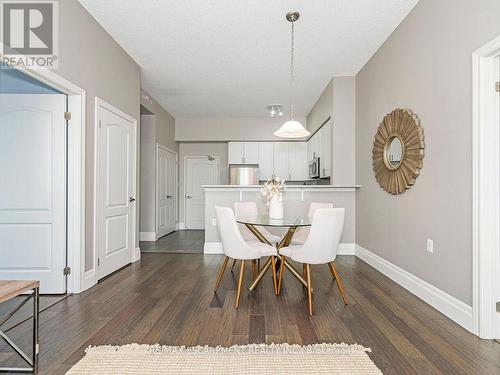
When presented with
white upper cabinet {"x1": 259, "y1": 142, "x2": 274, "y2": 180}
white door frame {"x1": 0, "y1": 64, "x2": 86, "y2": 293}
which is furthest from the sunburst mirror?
white upper cabinet {"x1": 259, "y1": 142, "x2": 274, "y2": 180}

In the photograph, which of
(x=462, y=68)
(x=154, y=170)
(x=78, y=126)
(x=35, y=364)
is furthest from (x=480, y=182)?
(x=154, y=170)

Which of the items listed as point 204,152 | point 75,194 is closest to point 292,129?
point 75,194

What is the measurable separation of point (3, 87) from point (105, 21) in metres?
1.25

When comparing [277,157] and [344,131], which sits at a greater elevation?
[344,131]

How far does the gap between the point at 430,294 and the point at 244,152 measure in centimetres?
531

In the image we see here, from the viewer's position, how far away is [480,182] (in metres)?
1.97

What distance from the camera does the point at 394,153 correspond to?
127 inches

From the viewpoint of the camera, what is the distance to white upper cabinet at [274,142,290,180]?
23.5 feet

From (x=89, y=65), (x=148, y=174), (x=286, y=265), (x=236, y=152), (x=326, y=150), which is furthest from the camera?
(x=236, y=152)

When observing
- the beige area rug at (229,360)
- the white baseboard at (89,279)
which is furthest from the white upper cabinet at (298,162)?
the beige area rug at (229,360)

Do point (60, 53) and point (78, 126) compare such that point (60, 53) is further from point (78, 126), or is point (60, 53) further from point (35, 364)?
point (35, 364)

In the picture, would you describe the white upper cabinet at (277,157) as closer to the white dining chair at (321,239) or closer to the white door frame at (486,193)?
the white dining chair at (321,239)

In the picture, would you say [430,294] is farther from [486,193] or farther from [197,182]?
[197,182]

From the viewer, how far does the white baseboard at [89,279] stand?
9.52ft
